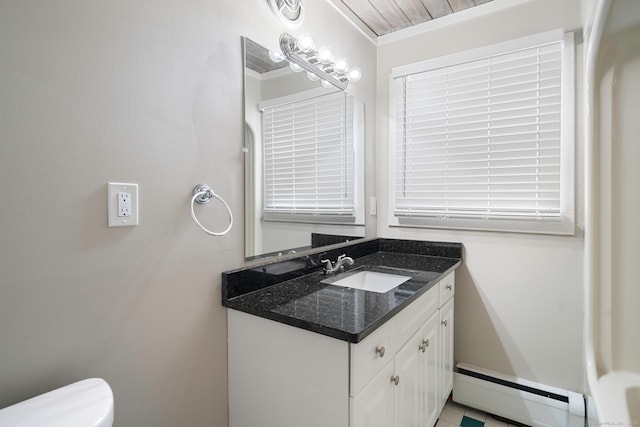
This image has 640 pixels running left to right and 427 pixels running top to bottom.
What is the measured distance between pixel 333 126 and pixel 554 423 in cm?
201

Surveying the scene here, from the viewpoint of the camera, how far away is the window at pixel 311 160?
155cm

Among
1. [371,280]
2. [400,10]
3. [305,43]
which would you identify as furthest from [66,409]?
[400,10]

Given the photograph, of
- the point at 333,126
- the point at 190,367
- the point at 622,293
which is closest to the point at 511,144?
the point at 622,293

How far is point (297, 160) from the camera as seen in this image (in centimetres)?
174

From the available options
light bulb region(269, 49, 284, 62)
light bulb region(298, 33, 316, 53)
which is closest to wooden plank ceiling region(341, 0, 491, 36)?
light bulb region(298, 33, 316, 53)

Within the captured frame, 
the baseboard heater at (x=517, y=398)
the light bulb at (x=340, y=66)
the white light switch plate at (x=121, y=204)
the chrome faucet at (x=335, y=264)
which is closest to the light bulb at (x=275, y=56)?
the light bulb at (x=340, y=66)

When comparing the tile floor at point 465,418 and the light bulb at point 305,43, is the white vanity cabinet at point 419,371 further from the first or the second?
the light bulb at point 305,43

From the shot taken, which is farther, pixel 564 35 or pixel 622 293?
pixel 564 35

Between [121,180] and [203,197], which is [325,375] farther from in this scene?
[121,180]

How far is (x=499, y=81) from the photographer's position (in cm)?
191

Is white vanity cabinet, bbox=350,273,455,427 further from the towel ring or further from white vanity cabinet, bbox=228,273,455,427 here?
the towel ring

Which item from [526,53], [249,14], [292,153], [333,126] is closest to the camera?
[249,14]

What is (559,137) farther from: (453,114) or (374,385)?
(374,385)

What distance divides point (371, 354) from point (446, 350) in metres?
1.02
